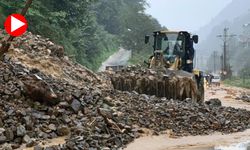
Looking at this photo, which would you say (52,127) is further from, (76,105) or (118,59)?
(118,59)

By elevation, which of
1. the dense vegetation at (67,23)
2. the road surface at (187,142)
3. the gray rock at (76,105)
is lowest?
the road surface at (187,142)

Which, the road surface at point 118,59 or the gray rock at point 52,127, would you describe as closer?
the gray rock at point 52,127

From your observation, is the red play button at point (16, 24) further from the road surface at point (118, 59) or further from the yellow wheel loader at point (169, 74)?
the road surface at point (118, 59)

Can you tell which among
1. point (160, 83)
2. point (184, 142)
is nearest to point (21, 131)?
point (184, 142)

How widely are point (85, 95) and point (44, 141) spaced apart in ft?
10.1

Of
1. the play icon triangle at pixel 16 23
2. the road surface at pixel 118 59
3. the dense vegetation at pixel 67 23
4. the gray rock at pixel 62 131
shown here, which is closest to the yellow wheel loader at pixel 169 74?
the dense vegetation at pixel 67 23

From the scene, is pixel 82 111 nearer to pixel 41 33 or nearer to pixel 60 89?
pixel 60 89

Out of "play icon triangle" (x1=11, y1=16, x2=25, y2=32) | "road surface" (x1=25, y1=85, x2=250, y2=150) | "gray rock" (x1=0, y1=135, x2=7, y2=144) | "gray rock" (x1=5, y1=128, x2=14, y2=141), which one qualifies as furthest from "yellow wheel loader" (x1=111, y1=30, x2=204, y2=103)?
"play icon triangle" (x1=11, y1=16, x2=25, y2=32)

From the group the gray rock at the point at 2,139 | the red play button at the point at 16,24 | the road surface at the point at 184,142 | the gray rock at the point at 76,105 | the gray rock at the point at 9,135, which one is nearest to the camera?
the red play button at the point at 16,24

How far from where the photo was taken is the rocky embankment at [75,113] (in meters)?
9.48

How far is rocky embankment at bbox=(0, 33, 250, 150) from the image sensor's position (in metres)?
9.48

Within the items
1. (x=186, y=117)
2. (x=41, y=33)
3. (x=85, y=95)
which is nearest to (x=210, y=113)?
(x=186, y=117)

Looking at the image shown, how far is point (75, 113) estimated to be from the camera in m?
11.0

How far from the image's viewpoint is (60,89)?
11.9m
